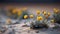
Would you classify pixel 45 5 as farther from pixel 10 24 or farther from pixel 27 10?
pixel 10 24

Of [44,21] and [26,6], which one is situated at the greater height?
[26,6]

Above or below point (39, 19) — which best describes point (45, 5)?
above

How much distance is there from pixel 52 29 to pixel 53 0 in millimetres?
351

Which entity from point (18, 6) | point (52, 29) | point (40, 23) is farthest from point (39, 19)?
point (18, 6)

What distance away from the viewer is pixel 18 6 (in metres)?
1.51

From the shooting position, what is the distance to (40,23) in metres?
1.39

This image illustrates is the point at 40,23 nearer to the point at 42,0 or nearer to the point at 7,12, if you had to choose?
the point at 42,0

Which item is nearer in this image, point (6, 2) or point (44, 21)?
point (44, 21)

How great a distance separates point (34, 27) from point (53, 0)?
15.7 inches

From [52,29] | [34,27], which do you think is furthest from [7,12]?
[52,29]

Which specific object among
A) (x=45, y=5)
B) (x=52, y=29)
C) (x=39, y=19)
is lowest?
(x=52, y=29)

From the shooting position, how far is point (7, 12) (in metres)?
1.49

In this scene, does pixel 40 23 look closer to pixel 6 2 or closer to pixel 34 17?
pixel 34 17

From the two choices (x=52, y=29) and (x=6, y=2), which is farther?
(x=6, y=2)
